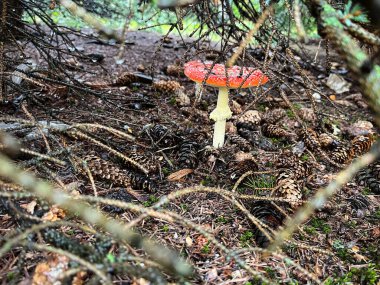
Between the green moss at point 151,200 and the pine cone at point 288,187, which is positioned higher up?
the pine cone at point 288,187

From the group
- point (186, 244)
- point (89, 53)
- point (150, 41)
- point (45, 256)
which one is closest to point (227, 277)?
point (186, 244)

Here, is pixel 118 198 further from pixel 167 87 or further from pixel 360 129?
pixel 360 129

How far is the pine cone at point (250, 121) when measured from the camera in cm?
275

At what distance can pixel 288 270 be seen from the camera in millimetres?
1368

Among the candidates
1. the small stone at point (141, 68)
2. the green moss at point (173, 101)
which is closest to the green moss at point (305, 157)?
the green moss at point (173, 101)

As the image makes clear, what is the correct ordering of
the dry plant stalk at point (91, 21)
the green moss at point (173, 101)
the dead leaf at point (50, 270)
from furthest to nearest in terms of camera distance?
the green moss at point (173, 101) → the dead leaf at point (50, 270) → the dry plant stalk at point (91, 21)

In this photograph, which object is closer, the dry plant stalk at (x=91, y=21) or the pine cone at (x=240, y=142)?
the dry plant stalk at (x=91, y=21)

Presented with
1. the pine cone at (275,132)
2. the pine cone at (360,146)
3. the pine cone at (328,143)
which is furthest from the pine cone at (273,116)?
the pine cone at (360,146)

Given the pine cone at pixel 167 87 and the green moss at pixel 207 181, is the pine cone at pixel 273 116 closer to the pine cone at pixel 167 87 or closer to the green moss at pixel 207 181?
the pine cone at pixel 167 87

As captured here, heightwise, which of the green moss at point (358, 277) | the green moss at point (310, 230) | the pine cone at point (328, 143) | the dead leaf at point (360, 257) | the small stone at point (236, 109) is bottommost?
the green moss at point (358, 277)

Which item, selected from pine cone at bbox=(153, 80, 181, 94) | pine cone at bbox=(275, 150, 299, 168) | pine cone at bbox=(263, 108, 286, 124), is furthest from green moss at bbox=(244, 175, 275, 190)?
pine cone at bbox=(153, 80, 181, 94)

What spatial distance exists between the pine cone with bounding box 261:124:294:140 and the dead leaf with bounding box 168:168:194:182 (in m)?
0.90

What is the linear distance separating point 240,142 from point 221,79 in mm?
608

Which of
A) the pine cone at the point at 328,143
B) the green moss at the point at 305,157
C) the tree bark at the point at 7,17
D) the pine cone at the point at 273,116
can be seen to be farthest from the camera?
the pine cone at the point at 273,116
